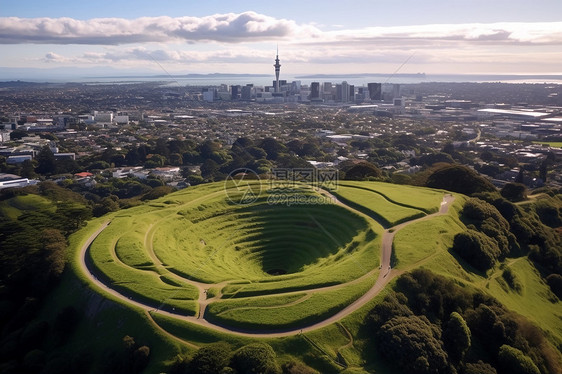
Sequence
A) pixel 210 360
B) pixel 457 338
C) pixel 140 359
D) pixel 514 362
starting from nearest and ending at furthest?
1. pixel 210 360
2. pixel 140 359
3. pixel 514 362
4. pixel 457 338

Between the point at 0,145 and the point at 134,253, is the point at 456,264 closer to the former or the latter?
the point at 134,253

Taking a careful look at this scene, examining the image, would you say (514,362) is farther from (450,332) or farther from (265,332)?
(265,332)

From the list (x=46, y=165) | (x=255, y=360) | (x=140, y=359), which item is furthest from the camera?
(x=46, y=165)

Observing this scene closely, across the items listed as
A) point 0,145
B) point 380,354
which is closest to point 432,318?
point 380,354

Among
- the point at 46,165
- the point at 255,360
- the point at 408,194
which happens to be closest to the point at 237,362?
the point at 255,360

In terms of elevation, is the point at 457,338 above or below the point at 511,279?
above

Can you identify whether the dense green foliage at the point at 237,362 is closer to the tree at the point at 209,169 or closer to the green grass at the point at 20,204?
the green grass at the point at 20,204

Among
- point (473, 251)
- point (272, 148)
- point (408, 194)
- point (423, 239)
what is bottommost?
point (473, 251)

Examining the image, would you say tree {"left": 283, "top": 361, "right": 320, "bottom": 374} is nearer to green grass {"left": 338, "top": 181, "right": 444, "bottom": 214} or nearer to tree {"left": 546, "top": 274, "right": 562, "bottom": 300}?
green grass {"left": 338, "top": 181, "right": 444, "bottom": 214}
